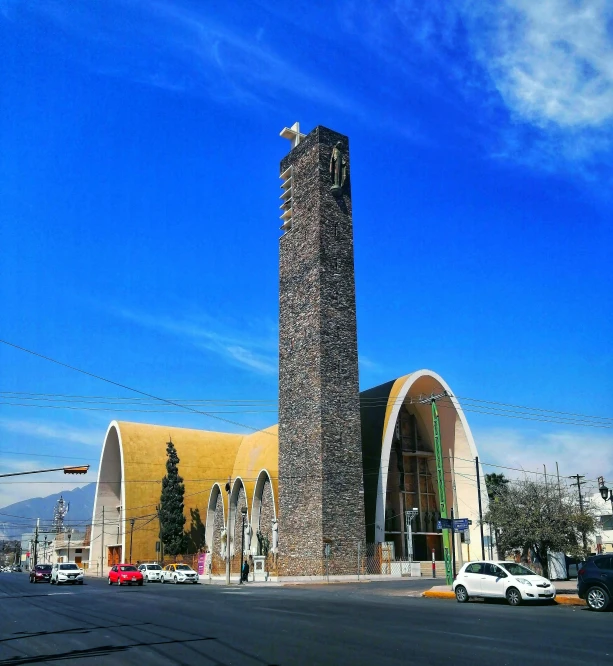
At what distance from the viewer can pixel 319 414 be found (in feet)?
137

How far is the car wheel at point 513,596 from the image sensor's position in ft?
69.3

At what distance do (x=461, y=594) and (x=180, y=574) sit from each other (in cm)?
2498

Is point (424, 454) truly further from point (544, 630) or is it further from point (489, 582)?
point (544, 630)

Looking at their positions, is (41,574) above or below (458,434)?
below

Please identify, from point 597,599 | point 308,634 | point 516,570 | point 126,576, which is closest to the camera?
point 308,634

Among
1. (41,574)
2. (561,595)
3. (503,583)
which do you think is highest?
(503,583)

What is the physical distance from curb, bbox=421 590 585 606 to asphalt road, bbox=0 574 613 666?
4.36 feet

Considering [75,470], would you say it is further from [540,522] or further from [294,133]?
[294,133]

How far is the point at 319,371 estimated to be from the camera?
1671 inches

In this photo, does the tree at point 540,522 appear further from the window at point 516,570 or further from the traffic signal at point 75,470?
the traffic signal at point 75,470

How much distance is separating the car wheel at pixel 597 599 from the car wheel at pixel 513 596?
2.66 meters

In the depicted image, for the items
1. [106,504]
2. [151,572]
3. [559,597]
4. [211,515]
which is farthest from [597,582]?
[106,504]

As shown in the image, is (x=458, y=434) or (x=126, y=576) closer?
(x=126, y=576)

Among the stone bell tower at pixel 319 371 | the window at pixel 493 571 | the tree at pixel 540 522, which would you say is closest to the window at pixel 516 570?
the window at pixel 493 571
